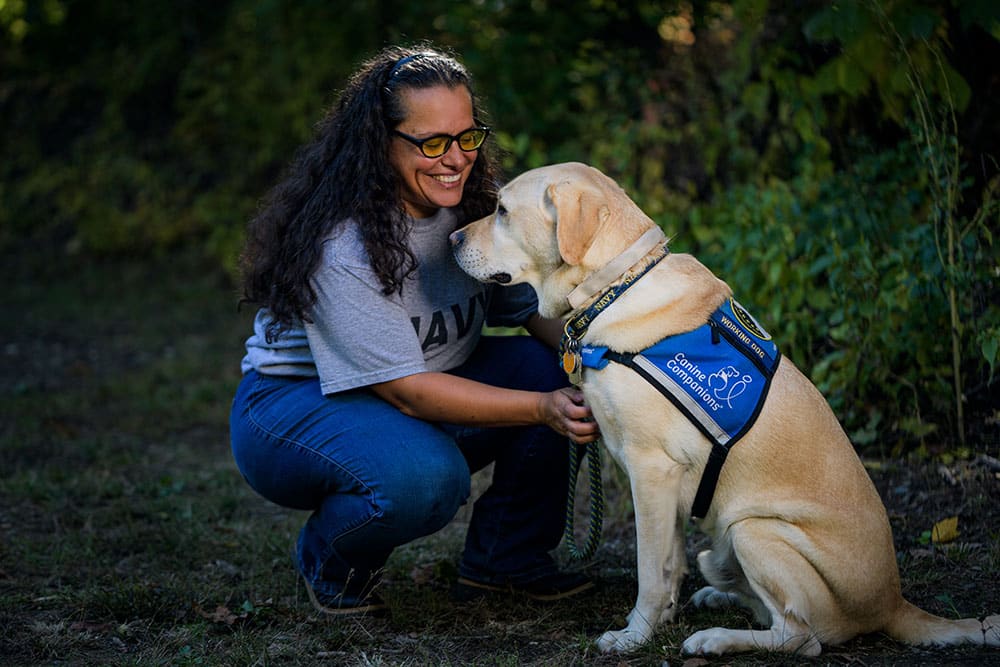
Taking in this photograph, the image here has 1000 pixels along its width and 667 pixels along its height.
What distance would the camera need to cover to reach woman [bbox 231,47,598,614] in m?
2.96

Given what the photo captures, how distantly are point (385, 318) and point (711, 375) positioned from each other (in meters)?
0.93

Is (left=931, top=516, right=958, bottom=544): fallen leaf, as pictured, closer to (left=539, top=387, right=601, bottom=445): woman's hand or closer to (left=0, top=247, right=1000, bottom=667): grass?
(left=0, top=247, right=1000, bottom=667): grass

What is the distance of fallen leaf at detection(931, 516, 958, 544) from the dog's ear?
1618mm

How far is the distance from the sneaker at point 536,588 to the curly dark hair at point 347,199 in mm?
996

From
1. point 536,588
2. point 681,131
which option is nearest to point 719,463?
point 536,588

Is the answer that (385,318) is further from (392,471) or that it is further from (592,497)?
(592,497)

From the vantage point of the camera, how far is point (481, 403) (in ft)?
9.66

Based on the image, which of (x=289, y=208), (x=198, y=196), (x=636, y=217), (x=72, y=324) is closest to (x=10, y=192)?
(x=198, y=196)

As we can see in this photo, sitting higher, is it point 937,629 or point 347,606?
point 937,629

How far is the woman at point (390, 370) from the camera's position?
2965 mm

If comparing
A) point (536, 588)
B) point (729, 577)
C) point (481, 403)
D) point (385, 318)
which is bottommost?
point (536, 588)

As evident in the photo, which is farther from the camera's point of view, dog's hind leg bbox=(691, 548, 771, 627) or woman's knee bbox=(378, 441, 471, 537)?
woman's knee bbox=(378, 441, 471, 537)

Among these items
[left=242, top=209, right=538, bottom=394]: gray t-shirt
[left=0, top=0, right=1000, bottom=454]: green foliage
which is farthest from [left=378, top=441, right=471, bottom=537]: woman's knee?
[left=0, top=0, right=1000, bottom=454]: green foliage

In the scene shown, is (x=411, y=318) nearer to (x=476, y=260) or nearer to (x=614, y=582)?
(x=476, y=260)
